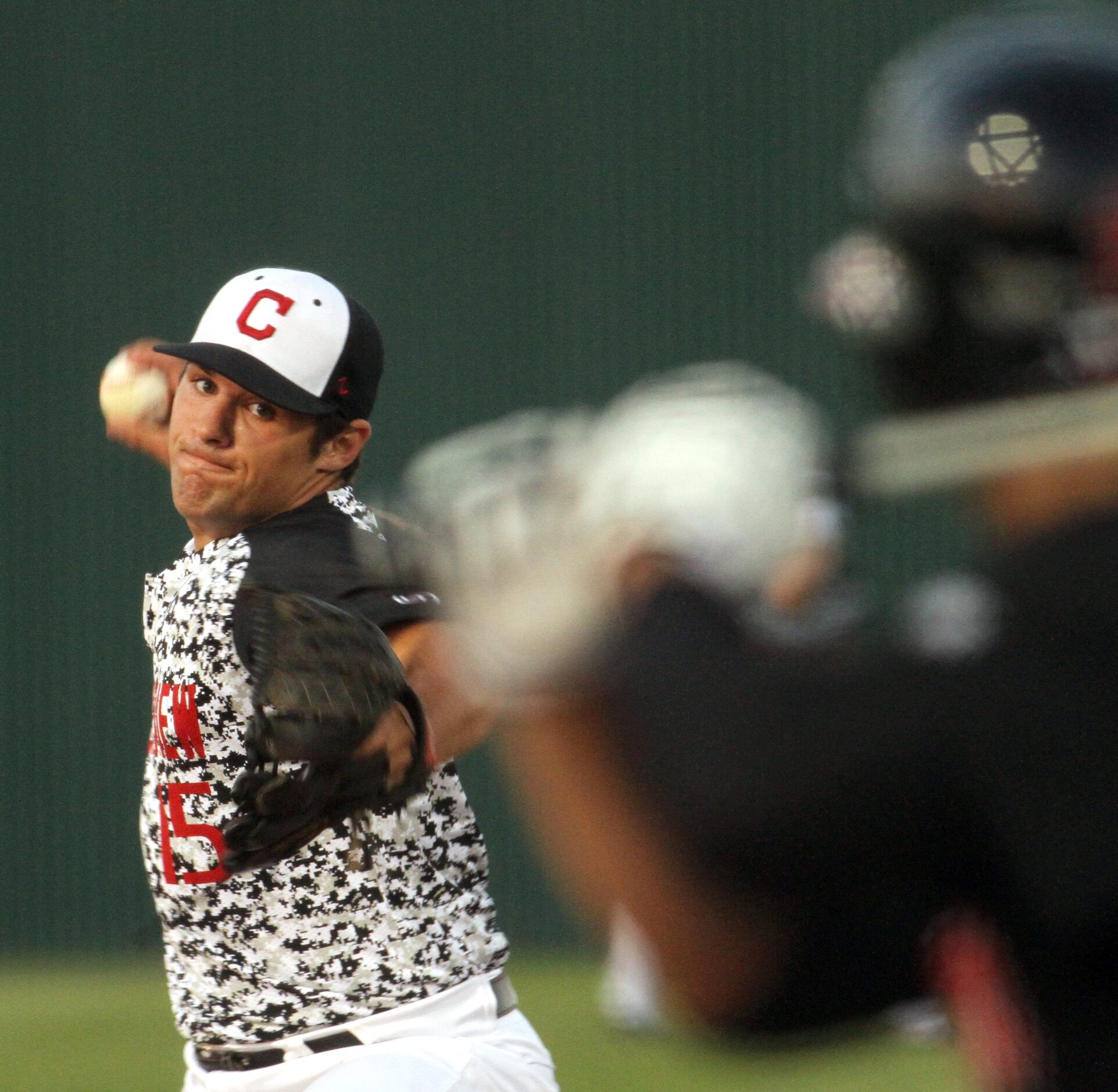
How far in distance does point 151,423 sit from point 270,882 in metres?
1.11

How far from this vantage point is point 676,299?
32.6 feet

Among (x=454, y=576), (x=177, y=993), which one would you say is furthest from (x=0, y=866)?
(x=454, y=576)

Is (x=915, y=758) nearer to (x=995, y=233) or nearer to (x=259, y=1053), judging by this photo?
(x=995, y=233)

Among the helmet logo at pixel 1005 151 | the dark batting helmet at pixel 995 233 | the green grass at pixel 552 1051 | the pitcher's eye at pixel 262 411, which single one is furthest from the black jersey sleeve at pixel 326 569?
the green grass at pixel 552 1051

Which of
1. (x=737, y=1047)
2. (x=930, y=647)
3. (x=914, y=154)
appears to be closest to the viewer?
(x=930, y=647)

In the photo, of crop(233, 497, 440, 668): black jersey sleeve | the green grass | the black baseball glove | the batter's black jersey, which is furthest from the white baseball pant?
the green grass

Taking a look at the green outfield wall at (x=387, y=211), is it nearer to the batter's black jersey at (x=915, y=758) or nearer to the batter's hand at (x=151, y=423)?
the batter's hand at (x=151, y=423)

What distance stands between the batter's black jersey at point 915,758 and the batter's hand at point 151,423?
8.24 ft

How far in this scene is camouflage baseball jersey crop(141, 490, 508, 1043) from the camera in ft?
10.5

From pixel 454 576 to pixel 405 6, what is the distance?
909cm

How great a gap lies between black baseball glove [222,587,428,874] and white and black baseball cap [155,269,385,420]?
66 cm

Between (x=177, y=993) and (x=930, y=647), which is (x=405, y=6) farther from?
(x=930, y=647)

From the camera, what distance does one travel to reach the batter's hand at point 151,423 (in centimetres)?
379

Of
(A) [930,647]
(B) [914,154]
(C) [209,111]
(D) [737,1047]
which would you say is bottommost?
(D) [737,1047]
